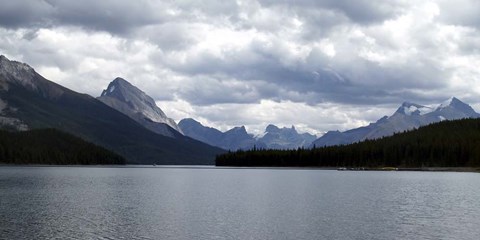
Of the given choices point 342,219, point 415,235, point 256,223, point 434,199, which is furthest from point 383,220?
point 434,199

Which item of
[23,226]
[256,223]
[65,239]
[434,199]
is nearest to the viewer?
[65,239]

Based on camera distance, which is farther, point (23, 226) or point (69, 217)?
point (69, 217)

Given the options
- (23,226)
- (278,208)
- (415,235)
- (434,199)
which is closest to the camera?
(415,235)

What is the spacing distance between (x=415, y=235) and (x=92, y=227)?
142 feet

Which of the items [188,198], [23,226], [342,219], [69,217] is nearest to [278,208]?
[342,219]

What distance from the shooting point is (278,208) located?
333 feet

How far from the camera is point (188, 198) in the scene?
123 m

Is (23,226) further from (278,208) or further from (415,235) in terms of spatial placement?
(415,235)

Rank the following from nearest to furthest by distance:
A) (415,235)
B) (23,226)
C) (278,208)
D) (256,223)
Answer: (415,235), (23,226), (256,223), (278,208)

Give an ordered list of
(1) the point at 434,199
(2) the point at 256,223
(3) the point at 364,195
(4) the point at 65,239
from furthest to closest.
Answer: (3) the point at 364,195, (1) the point at 434,199, (2) the point at 256,223, (4) the point at 65,239

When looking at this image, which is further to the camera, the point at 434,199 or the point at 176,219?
the point at 434,199

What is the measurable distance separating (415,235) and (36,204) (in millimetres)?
70527

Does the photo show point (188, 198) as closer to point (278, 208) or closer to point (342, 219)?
point (278, 208)

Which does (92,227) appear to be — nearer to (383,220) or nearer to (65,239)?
(65,239)
